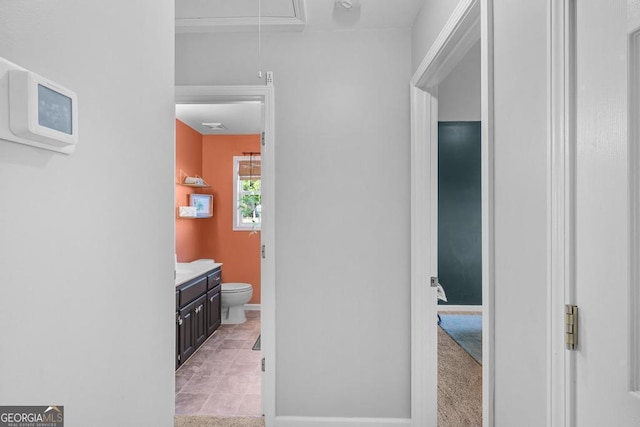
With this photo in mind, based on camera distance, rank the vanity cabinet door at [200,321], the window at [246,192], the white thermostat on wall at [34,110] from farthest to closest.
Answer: the window at [246,192] → the vanity cabinet door at [200,321] → the white thermostat on wall at [34,110]

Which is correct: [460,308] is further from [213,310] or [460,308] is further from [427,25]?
[427,25]

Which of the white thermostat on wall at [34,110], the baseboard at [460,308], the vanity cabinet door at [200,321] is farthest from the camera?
the baseboard at [460,308]

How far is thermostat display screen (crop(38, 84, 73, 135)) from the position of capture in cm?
48

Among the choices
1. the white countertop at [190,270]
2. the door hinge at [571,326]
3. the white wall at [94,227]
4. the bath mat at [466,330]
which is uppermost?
the white wall at [94,227]

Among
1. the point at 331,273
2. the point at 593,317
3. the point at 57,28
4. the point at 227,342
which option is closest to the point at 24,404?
the point at 57,28

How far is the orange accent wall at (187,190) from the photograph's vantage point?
4441mm

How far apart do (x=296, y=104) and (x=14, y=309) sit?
2053 millimetres

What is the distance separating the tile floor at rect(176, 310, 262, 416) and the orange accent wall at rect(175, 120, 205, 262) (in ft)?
3.99

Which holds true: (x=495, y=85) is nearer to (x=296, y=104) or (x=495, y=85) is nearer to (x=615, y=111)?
(x=615, y=111)

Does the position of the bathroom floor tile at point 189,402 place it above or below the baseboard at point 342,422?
below

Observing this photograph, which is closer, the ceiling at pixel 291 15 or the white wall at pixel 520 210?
the white wall at pixel 520 210

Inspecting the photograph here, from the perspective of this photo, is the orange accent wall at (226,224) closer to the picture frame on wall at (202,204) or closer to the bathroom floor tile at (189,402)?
the picture frame on wall at (202,204)

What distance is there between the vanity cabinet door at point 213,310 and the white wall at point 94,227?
3.14 m

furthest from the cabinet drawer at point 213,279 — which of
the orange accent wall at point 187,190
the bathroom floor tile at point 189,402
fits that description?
the bathroom floor tile at point 189,402
